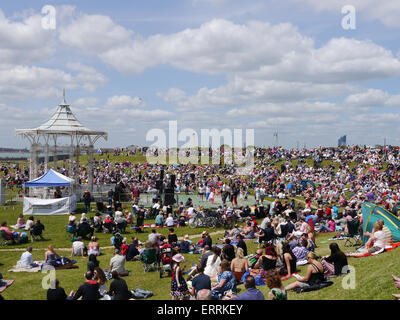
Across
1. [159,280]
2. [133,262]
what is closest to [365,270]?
[159,280]

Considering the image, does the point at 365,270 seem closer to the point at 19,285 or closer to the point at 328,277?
the point at 328,277

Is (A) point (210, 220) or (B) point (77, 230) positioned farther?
(A) point (210, 220)

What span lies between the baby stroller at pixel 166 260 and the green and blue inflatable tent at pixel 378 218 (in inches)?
257

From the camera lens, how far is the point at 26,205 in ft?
78.7

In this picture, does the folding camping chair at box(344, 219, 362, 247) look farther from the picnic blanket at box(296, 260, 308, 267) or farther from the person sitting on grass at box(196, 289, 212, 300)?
the person sitting on grass at box(196, 289, 212, 300)

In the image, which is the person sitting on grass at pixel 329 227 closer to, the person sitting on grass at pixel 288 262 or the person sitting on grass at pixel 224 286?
the person sitting on grass at pixel 288 262

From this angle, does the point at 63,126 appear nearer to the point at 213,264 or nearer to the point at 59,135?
the point at 59,135

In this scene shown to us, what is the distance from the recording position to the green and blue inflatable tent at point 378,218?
41.0 feet

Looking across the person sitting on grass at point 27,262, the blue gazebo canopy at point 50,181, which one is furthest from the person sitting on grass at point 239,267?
the blue gazebo canopy at point 50,181

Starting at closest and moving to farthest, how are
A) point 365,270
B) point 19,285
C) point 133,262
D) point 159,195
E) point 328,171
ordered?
point 365,270, point 19,285, point 133,262, point 159,195, point 328,171

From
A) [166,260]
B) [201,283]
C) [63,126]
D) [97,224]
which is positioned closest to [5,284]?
[166,260]

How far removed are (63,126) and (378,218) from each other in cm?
2394

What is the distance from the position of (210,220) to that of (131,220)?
4289 mm

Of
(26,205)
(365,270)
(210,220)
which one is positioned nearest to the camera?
(365,270)
